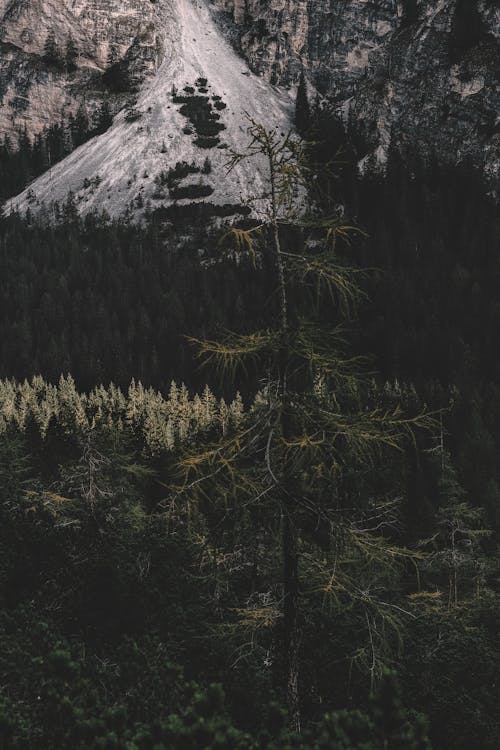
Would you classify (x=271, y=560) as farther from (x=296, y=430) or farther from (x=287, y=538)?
(x=296, y=430)

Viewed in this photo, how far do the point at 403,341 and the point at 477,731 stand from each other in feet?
272

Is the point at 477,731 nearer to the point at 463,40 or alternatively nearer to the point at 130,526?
the point at 130,526

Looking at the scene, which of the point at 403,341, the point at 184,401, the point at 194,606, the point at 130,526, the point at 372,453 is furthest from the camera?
the point at 403,341

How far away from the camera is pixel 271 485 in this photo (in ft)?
29.6

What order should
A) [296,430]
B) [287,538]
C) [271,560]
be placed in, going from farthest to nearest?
[271,560]
[296,430]
[287,538]

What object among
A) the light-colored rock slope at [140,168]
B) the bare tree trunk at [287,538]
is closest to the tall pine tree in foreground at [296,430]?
the bare tree trunk at [287,538]

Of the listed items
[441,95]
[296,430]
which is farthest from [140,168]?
[296,430]

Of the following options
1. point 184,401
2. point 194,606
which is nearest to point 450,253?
point 184,401

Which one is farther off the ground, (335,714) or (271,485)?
(271,485)

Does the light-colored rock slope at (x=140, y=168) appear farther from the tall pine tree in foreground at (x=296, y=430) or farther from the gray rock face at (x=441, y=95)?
the tall pine tree in foreground at (x=296, y=430)

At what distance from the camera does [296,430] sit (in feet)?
30.8

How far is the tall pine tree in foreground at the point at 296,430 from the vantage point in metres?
8.63

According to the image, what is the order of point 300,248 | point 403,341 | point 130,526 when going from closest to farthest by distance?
point 300,248
point 130,526
point 403,341

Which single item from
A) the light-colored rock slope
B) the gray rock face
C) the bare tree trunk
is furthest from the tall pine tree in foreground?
the gray rock face
